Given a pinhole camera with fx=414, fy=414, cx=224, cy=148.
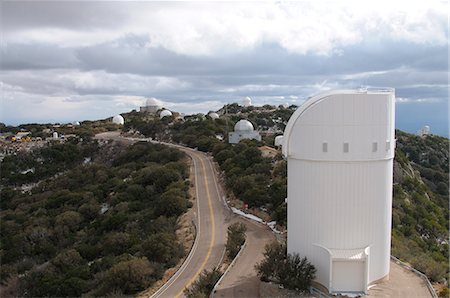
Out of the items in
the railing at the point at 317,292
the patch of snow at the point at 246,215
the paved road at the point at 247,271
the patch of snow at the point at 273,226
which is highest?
the railing at the point at 317,292

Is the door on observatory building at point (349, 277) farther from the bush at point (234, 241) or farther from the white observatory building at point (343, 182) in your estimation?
the bush at point (234, 241)

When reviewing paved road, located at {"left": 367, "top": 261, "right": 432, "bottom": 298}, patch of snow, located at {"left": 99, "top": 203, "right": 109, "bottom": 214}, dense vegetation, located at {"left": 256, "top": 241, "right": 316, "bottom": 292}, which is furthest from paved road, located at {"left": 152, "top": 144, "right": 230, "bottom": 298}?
paved road, located at {"left": 367, "top": 261, "right": 432, "bottom": 298}

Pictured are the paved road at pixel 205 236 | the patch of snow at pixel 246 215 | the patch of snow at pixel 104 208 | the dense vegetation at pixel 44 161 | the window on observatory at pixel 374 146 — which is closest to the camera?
the window on observatory at pixel 374 146

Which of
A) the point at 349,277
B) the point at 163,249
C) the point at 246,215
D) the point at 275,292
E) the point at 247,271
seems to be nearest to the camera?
the point at 349,277

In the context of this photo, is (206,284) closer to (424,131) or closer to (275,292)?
(275,292)

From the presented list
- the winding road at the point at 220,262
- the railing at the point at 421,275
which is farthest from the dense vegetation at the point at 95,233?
the railing at the point at 421,275

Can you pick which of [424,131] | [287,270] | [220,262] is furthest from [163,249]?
[424,131]

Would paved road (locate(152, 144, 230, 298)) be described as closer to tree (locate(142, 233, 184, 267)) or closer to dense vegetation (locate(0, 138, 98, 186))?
tree (locate(142, 233, 184, 267))

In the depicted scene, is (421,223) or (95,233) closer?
(95,233)
